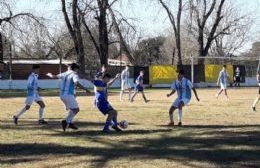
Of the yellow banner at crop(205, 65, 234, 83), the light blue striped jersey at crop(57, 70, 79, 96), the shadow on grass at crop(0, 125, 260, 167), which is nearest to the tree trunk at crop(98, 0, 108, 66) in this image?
the yellow banner at crop(205, 65, 234, 83)

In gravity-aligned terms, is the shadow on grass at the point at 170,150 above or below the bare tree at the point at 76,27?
below

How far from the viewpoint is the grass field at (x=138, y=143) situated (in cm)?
1032

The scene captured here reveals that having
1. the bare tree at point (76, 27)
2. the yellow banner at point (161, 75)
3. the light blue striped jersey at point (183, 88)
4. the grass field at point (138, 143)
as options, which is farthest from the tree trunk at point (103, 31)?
the light blue striped jersey at point (183, 88)

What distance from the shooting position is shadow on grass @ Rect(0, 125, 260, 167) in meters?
10.5

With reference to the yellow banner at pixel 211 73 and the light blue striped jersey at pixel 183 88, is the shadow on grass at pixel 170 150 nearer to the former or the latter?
the light blue striped jersey at pixel 183 88

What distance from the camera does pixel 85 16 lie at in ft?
187

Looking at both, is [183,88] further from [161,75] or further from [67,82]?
[161,75]

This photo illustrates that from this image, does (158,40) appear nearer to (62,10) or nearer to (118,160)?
(62,10)

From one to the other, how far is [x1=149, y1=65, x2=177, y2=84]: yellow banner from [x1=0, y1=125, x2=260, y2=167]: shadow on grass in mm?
40091

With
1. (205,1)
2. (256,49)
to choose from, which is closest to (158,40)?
(256,49)

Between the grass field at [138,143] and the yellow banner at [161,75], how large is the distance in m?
34.7

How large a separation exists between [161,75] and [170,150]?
42.9m

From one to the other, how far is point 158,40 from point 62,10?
4282 cm

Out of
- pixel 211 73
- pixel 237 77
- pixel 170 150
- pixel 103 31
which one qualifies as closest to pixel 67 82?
pixel 170 150
